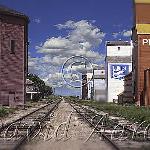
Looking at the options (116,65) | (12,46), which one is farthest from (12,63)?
(116,65)

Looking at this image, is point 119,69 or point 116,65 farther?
point 119,69

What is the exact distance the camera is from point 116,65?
10700cm

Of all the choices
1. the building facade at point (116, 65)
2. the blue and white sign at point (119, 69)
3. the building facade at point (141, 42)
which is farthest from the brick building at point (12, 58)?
the blue and white sign at point (119, 69)

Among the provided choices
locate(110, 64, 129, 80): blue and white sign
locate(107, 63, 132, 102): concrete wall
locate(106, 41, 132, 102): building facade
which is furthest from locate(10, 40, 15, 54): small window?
locate(110, 64, 129, 80): blue and white sign

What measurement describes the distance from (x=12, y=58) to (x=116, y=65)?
5340 cm

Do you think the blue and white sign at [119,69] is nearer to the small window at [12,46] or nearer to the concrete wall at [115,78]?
the concrete wall at [115,78]

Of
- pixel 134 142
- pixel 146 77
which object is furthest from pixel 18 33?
pixel 134 142

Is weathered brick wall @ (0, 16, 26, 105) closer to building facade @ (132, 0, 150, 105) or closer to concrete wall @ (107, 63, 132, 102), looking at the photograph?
building facade @ (132, 0, 150, 105)

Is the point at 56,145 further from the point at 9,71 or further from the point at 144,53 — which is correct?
the point at 144,53

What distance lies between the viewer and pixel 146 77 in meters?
62.2

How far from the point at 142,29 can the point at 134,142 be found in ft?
177

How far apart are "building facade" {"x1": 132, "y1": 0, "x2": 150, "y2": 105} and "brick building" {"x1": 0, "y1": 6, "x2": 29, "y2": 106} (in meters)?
19.0

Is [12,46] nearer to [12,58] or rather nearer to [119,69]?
[12,58]

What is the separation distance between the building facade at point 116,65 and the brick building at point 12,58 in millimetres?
47489
